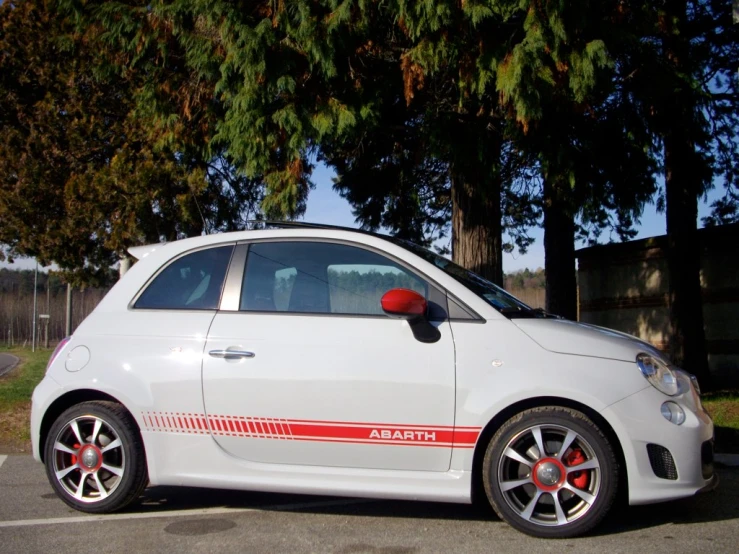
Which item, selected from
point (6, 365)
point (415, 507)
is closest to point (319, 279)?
point (415, 507)

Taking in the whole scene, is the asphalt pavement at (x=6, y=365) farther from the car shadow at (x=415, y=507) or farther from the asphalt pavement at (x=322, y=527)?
the asphalt pavement at (x=322, y=527)

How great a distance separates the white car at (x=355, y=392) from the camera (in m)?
4.34

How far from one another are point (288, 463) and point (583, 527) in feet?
5.64

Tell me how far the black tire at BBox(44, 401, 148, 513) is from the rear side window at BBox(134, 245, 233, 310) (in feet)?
2.39

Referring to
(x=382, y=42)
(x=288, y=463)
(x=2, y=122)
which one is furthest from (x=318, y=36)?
(x=2, y=122)

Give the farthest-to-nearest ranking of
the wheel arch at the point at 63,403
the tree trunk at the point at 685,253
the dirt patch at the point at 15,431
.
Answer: the tree trunk at the point at 685,253
the dirt patch at the point at 15,431
the wheel arch at the point at 63,403

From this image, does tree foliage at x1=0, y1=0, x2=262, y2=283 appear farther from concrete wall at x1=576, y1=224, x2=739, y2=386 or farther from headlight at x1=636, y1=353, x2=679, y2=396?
headlight at x1=636, y1=353, x2=679, y2=396

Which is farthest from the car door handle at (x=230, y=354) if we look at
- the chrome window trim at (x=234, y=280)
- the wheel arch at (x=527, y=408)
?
the wheel arch at (x=527, y=408)

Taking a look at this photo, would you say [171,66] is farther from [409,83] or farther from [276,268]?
[276,268]

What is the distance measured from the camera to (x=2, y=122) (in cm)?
1410

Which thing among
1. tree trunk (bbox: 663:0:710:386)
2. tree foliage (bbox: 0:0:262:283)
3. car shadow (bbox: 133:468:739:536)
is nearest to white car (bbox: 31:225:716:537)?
car shadow (bbox: 133:468:739:536)

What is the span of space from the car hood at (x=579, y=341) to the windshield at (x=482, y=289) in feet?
0.68

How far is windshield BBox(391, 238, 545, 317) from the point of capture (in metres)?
4.80

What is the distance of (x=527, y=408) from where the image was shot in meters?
4.44
